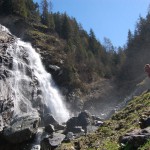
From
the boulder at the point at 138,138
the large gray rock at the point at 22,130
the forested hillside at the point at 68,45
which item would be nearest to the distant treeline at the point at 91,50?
the forested hillside at the point at 68,45

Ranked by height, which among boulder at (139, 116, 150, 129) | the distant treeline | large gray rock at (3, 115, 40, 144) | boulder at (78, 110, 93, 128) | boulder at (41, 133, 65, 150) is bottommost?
boulder at (139, 116, 150, 129)

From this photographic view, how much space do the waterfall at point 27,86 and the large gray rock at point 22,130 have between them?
13470 millimetres

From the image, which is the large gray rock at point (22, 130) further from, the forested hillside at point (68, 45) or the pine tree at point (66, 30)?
the pine tree at point (66, 30)

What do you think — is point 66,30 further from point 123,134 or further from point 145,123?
point 145,123

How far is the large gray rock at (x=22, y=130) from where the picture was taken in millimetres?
30906

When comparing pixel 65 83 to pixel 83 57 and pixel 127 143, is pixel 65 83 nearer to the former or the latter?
pixel 83 57

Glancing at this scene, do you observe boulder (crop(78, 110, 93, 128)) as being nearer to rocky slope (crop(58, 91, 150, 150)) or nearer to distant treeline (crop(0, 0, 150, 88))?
rocky slope (crop(58, 91, 150, 150))

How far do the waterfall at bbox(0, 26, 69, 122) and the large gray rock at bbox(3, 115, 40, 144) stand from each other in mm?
13470

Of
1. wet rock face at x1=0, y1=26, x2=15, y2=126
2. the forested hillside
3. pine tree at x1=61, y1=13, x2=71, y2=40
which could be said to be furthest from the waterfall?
pine tree at x1=61, y1=13, x2=71, y2=40

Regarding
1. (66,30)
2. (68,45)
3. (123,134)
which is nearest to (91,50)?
(66,30)

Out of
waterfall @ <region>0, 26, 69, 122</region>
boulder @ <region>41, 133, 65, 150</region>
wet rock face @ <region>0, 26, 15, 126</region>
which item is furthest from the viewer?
waterfall @ <region>0, 26, 69, 122</region>

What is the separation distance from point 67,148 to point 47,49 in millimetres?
58971

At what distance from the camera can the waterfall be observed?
48312mm

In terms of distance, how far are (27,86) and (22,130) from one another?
2195cm
